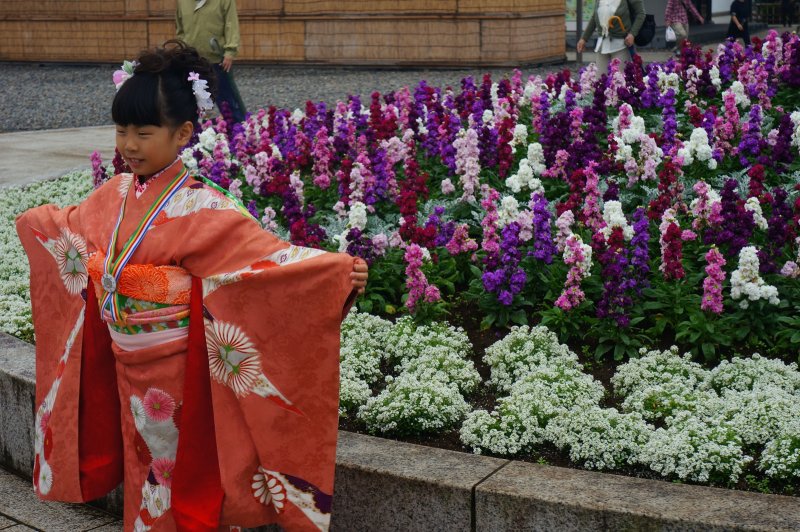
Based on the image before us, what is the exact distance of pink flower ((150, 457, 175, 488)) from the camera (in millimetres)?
3266

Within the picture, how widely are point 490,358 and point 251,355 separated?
5.43 feet

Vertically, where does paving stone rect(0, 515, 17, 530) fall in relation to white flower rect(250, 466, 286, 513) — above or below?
below

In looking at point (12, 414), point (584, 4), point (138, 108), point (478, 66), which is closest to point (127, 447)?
point (138, 108)

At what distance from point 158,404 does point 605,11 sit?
8560 millimetres

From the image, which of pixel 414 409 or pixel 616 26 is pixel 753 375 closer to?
pixel 414 409

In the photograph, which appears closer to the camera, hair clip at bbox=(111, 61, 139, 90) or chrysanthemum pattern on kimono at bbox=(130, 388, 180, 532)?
chrysanthemum pattern on kimono at bbox=(130, 388, 180, 532)

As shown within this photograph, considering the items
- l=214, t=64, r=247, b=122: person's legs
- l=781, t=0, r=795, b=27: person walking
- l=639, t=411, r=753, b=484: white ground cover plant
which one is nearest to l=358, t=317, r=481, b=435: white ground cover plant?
l=639, t=411, r=753, b=484: white ground cover plant

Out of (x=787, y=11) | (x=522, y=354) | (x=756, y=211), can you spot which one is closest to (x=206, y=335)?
(x=522, y=354)

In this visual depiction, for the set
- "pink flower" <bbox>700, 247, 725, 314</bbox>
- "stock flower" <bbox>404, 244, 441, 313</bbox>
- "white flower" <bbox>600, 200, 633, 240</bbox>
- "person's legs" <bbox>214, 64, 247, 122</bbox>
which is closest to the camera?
"pink flower" <bbox>700, 247, 725, 314</bbox>

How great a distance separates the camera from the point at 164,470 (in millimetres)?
3271

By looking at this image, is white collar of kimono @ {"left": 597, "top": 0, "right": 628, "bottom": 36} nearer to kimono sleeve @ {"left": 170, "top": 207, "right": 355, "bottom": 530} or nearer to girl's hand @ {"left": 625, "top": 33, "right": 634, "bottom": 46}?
girl's hand @ {"left": 625, "top": 33, "right": 634, "bottom": 46}

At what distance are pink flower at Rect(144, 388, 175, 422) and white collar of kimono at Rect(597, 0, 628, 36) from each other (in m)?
8.30

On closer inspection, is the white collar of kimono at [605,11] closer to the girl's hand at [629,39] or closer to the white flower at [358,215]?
the girl's hand at [629,39]

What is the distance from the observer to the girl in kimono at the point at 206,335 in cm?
317
